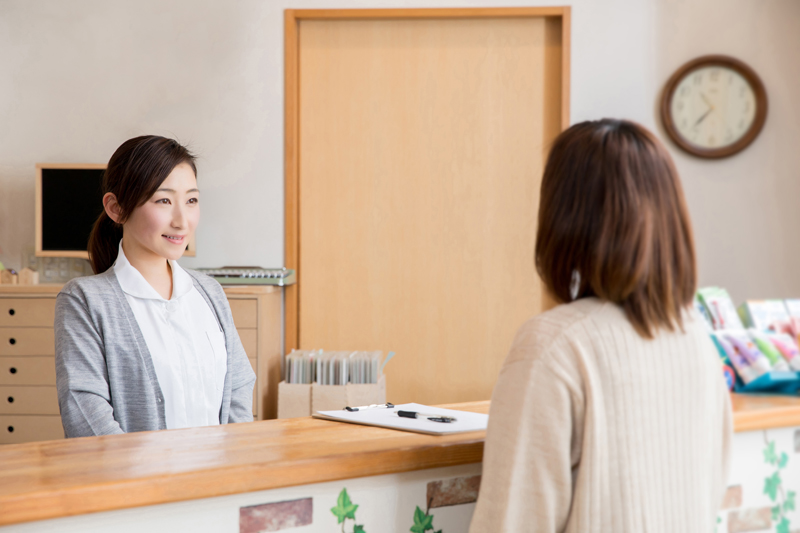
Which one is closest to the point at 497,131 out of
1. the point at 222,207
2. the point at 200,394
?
the point at 222,207

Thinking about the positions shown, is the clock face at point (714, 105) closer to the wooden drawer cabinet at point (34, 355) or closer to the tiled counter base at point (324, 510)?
the wooden drawer cabinet at point (34, 355)

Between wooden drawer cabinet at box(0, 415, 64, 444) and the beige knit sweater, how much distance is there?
284 centimetres

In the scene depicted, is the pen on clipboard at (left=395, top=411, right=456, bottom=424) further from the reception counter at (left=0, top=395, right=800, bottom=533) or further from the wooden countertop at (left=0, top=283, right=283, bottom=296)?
the wooden countertop at (left=0, top=283, right=283, bottom=296)

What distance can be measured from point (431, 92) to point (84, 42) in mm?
1786

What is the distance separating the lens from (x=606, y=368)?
0.77 meters

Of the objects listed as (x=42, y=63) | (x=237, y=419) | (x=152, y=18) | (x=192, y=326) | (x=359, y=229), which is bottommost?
(x=237, y=419)

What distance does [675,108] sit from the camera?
133 inches

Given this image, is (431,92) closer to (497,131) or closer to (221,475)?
(497,131)

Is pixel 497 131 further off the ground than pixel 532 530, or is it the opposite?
pixel 497 131

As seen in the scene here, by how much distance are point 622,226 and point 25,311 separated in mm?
3005

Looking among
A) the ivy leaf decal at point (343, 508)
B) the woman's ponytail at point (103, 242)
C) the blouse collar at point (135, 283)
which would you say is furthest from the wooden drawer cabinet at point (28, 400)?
the ivy leaf decal at point (343, 508)

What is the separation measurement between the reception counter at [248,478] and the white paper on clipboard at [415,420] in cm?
2

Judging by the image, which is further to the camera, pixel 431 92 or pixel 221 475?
pixel 431 92

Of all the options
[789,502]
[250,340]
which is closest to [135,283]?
[789,502]
